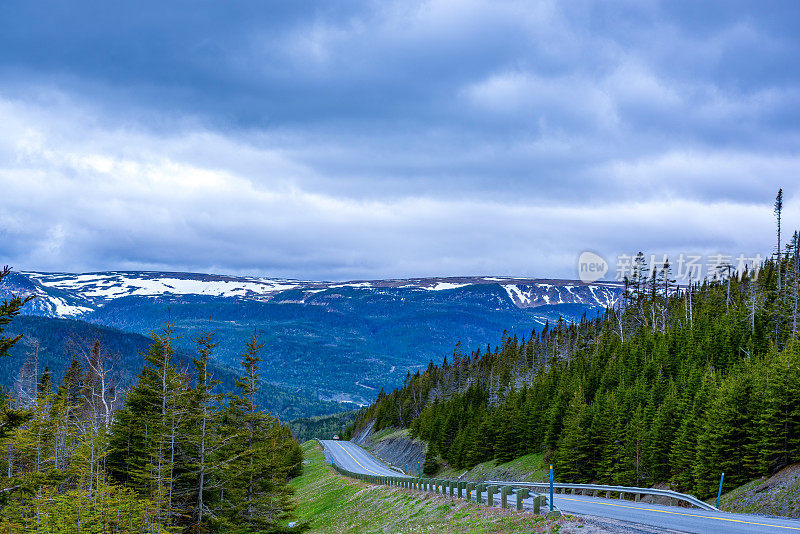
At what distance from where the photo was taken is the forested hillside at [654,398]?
40656 mm

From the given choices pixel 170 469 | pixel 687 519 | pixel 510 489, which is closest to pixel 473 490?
pixel 510 489

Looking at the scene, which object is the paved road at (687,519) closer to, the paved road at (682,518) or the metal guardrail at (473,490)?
the paved road at (682,518)

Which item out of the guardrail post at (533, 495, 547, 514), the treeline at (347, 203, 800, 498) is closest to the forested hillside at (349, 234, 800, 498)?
the treeline at (347, 203, 800, 498)

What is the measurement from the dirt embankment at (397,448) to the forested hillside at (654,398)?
3.28 meters

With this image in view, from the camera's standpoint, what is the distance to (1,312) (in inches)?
669

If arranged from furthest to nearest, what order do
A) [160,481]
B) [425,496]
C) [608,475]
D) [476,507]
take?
[608,475] < [425,496] < [160,481] < [476,507]

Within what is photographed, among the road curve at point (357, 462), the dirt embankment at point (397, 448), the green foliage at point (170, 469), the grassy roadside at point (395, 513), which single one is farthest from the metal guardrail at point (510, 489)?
the dirt embankment at point (397, 448)

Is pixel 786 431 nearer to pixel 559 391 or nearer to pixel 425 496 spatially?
pixel 425 496

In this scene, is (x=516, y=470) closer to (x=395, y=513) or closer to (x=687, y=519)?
(x=395, y=513)

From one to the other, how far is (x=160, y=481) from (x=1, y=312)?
53.0 feet

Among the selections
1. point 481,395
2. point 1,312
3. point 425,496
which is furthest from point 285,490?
point 481,395

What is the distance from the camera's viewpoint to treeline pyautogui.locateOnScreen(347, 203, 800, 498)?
40.7 m

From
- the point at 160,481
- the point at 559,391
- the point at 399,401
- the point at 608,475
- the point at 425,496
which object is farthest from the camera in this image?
the point at 399,401

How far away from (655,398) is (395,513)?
33.5m
